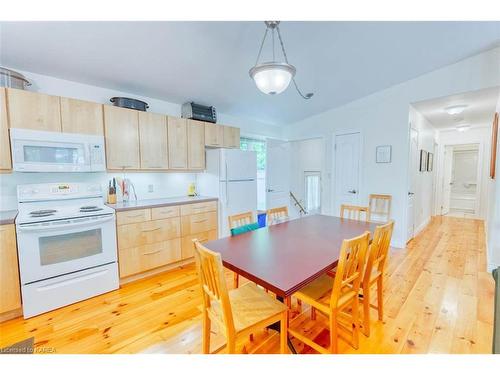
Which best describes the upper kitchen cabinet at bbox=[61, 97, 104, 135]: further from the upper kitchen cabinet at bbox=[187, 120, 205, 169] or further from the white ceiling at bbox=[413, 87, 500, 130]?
the white ceiling at bbox=[413, 87, 500, 130]

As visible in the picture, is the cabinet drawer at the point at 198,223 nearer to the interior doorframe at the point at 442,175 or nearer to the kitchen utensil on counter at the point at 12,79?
the kitchen utensil on counter at the point at 12,79

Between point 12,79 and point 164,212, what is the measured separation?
189 centimetres

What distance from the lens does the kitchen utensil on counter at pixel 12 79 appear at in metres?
2.03

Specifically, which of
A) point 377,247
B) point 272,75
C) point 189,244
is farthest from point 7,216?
point 377,247

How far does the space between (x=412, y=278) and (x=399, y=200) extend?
1423 millimetres

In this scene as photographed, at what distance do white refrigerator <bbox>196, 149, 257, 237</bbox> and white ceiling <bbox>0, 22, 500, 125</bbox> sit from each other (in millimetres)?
A: 910

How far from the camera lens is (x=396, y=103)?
3.64 metres

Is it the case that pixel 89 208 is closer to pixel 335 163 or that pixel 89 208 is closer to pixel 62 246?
pixel 62 246

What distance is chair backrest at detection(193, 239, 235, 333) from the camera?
3.67 ft

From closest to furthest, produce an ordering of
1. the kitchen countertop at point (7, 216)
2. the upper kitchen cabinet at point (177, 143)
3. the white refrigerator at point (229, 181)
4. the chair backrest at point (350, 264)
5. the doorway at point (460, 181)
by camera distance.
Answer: the chair backrest at point (350, 264)
the kitchen countertop at point (7, 216)
the upper kitchen cabinet at point (177, 143)
the white refrigerator at point (229, 181)
the doorway at point (460, 181)

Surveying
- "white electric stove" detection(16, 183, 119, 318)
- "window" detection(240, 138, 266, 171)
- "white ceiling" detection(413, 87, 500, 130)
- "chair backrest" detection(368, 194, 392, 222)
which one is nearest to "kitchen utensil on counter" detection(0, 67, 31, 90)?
"white electric stove" detection(16, 183, 119, 318)

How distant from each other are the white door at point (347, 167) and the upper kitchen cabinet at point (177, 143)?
2.89 m

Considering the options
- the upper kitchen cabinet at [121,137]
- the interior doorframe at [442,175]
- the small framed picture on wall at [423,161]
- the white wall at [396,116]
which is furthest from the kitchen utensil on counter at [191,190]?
the interior doorframe at [442,175]
